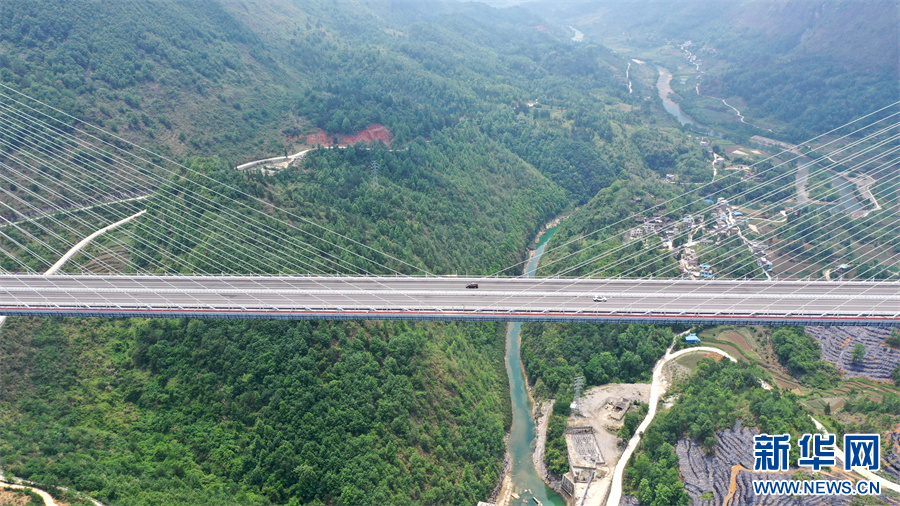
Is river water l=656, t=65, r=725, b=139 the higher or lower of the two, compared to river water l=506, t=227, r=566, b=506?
higher

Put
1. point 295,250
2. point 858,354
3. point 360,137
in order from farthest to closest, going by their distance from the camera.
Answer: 1. point 360,137
2. point 295,250
3. point 858,354

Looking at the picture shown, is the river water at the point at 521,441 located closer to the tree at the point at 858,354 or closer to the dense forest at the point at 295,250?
the dense forest at the point at 295,250

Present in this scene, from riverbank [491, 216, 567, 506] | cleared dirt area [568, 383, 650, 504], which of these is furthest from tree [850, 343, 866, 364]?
riverbank [491, 216, 567, 506]

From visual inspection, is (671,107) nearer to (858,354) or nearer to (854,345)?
(854,345)

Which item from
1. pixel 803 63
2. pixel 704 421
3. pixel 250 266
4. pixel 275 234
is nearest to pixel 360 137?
pixel 275 234

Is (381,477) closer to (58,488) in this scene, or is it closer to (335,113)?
(58,488)

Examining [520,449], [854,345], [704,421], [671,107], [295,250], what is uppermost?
[671,107]

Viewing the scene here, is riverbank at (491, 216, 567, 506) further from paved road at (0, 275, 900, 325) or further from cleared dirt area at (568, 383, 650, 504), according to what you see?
paved road at (0, 275, 900, 325)
